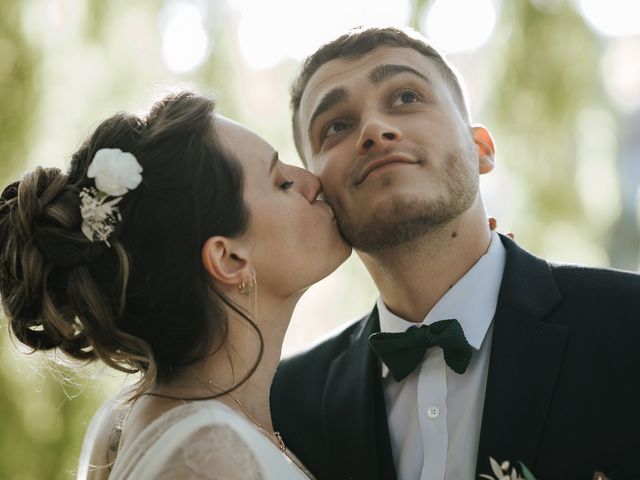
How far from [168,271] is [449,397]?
3.33 ft

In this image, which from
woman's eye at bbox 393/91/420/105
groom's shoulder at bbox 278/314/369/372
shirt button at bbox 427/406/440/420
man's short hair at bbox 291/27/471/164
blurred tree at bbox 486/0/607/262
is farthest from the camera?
blurred tree at bbox 486/0/607/262

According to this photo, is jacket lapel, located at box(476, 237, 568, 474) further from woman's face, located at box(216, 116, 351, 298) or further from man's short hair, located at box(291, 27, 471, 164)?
man's short hair, located at box(291, 27, 471, 164)

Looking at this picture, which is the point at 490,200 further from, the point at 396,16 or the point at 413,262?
the point at 413,262

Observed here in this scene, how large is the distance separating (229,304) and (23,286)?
1.94 feet

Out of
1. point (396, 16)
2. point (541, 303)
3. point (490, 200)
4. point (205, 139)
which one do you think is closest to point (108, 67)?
point (396, 16)

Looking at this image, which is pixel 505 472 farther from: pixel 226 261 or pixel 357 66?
pixel 357 66

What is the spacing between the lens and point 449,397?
8.85 ft

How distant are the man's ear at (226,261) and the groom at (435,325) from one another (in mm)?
516

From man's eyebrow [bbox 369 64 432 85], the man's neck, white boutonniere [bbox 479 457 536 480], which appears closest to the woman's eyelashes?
the man's neck

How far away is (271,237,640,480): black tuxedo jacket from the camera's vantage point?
2.39 m

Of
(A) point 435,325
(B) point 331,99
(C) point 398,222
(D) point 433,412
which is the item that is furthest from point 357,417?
(B) point 331,99

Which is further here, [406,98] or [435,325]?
[406,98]

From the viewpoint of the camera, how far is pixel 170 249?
2.37m

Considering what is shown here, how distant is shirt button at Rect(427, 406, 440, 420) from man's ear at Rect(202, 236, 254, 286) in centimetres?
73
